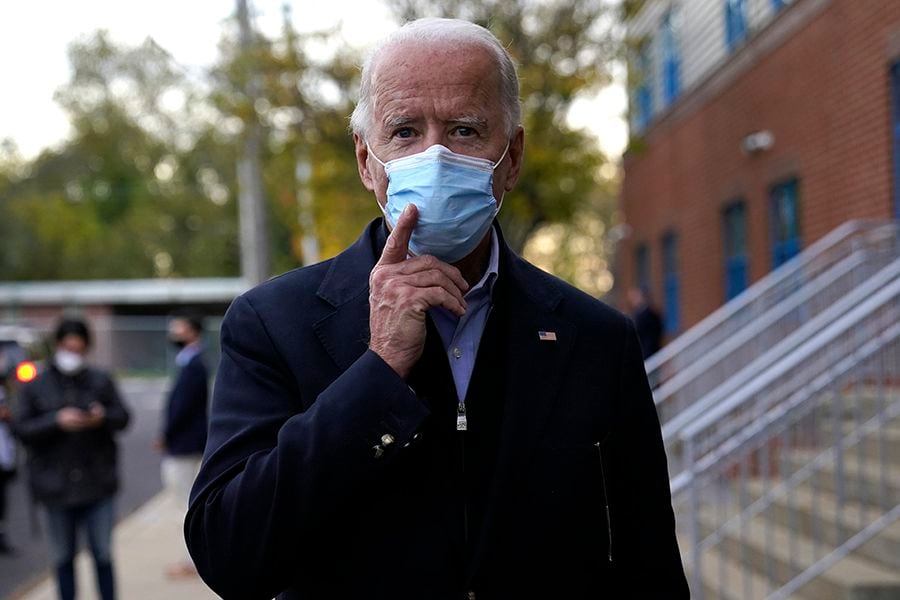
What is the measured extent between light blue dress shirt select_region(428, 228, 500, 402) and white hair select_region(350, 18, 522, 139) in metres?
0.28

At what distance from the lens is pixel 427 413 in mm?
2145

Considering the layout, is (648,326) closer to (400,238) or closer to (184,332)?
(184,332)

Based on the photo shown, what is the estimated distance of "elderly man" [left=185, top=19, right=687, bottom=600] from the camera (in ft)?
6.93

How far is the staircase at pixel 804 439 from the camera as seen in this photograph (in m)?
6.91

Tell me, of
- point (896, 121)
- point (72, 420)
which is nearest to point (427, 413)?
point (72, 420)

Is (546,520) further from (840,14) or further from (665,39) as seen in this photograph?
(665,39)

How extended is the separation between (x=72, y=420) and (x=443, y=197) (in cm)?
597

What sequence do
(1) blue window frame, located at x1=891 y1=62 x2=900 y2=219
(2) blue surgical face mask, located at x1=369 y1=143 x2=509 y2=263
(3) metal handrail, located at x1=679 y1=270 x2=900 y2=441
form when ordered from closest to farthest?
(2) blue surgical face mask, located at x1=369 y1=143 x2=509 y2=263 → (3) metal handrail, located at x1=679 y1=270 x2=900 y2=441 → (1) blue window frame, located at x1=891 y1=62 x2=900 y2=219

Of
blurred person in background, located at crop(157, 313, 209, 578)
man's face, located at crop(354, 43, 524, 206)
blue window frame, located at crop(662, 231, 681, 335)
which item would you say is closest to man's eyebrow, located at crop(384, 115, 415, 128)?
man's face, located at crop(354, 43, 524, 206)

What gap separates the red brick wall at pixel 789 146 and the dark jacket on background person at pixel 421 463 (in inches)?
325

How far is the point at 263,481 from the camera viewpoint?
2.09 m

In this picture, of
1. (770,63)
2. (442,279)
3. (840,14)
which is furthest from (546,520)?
(770,63)

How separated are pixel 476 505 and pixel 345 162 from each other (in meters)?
13.9

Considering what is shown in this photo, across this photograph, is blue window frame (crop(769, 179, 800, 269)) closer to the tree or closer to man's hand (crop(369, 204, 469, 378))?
man's hand (crop(369, 204, 469, 378))
